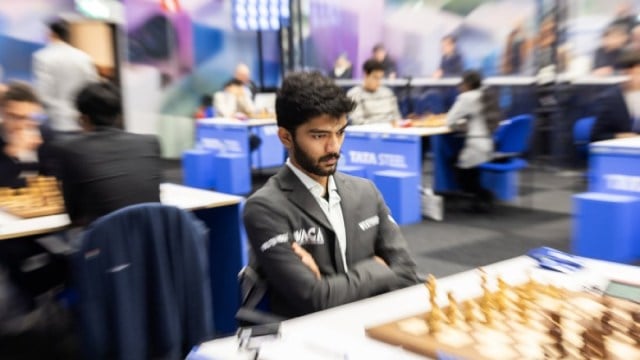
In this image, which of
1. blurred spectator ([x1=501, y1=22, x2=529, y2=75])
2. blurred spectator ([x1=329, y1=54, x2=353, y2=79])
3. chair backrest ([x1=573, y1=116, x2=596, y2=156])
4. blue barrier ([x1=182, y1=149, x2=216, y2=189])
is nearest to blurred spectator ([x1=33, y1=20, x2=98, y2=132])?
blue barrier ([x1=182, y1=149, x2=216, y2=189])

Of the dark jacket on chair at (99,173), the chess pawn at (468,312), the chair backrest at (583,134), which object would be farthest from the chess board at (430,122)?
the chess pawn at (468,312)

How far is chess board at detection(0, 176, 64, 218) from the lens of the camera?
2910 millimetres

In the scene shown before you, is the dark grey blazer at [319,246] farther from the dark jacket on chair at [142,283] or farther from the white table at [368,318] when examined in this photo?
the dark jacket on chair at [142,283]

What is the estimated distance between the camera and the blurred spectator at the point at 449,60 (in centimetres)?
1009

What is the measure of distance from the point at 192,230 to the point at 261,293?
0.62 m

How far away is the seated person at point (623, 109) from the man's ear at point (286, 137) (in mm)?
3943

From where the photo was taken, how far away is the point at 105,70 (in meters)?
8.86

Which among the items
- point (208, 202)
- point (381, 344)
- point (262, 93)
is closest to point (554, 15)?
point (262, 93)

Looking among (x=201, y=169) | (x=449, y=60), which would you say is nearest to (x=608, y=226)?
(x=201, y=169)

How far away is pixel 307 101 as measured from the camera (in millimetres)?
1834

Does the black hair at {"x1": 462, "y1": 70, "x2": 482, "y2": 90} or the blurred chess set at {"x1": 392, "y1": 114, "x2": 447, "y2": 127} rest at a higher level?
the black hair at {"x1": 462, "y1": 70, "x2": 482, "y2": 90}

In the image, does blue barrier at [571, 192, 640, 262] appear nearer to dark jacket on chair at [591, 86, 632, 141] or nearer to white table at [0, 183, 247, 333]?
dark jacket on chair at [591, 86, 632, 141]

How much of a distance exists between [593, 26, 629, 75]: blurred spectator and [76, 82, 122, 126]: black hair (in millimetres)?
7153

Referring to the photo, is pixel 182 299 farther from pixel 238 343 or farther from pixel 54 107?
pixel 54 107
